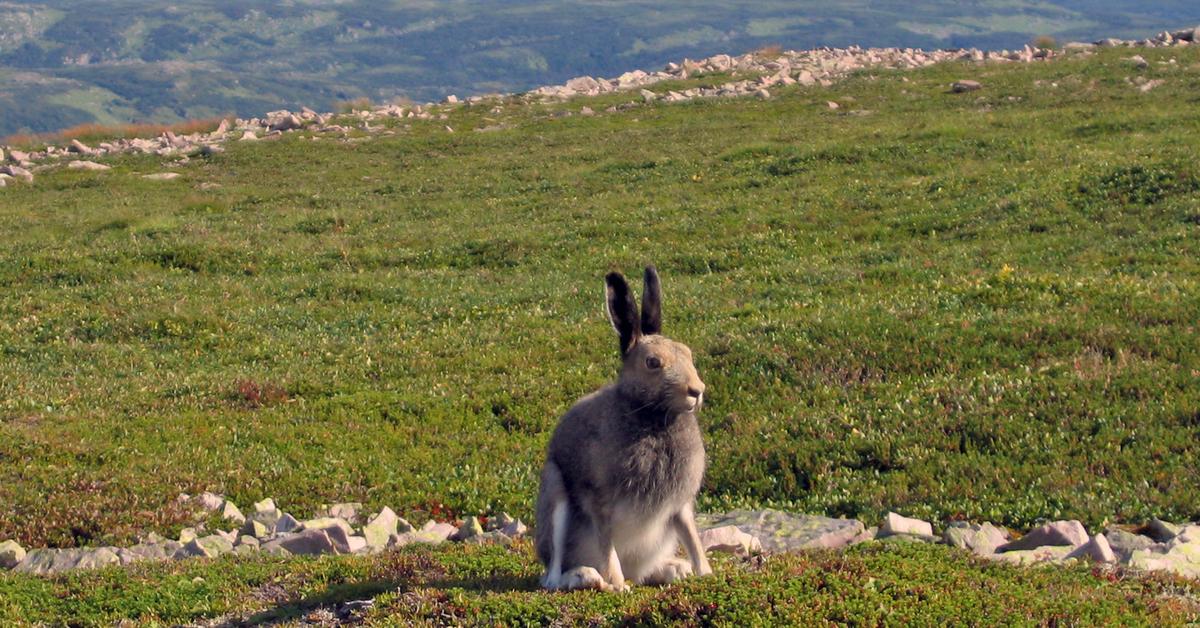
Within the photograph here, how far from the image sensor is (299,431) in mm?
17781

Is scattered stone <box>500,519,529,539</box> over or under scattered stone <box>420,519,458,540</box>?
over

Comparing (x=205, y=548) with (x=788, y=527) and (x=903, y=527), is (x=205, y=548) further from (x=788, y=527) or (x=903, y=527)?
(x=903, y=527)

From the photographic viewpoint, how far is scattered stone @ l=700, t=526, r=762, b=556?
11227 millimetres

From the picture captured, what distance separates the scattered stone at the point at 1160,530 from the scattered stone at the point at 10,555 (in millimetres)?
11366

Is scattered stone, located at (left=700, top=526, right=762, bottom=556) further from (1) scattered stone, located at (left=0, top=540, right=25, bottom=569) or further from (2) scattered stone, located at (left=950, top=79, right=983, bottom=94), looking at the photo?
(2) scattered stone, located at (left=950, top=79, right=983, bottom=94)

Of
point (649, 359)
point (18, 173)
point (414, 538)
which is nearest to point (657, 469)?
point (649, 359)

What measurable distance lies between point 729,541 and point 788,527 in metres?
1.35

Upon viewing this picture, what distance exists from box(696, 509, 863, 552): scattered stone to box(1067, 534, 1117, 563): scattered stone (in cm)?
203

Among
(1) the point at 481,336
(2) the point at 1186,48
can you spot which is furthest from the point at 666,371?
(2) the point at 1186,48

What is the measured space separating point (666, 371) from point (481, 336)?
47.5ft

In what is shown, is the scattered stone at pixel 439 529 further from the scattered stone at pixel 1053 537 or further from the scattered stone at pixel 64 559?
the scattered stone at pixel 1053 537

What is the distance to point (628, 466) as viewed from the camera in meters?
8.92

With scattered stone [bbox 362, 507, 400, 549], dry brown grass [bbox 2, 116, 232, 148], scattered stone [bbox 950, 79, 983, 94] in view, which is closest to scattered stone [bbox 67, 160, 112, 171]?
dry brown grass [bbox 2, 116, 232, 148]

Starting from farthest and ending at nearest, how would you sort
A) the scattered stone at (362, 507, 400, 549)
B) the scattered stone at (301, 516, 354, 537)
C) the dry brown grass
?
1. the dry brown grass
2. the scattered stone at (301, 516, 354, 537)
3. the scattered stone at (362, 507, 400, 549)
